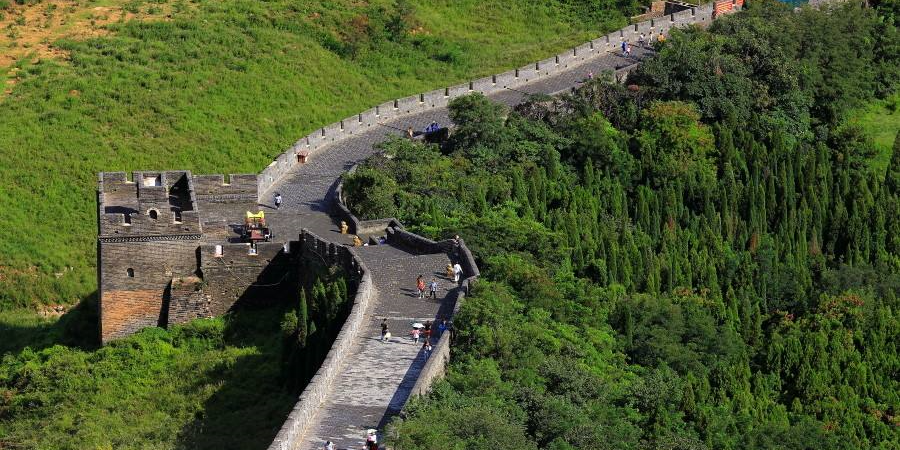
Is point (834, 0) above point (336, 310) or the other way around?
above

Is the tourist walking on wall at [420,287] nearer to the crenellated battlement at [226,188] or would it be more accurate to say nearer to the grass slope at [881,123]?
the crenellated battlement at [226,188]

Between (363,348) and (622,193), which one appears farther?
(622,193)

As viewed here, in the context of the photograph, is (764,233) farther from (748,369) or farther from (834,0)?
(834,0)

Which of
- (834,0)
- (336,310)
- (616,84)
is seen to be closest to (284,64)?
(616,84)

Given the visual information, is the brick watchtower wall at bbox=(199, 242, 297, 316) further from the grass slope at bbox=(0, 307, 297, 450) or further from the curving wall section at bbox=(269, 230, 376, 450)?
the curving wall section at bbox=(269, 230, 376, 450)

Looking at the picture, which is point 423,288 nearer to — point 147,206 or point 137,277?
point 137,277

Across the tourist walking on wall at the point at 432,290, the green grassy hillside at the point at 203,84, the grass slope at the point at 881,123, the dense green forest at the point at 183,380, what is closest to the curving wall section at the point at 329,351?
the dense green forest at the point at 183,380
